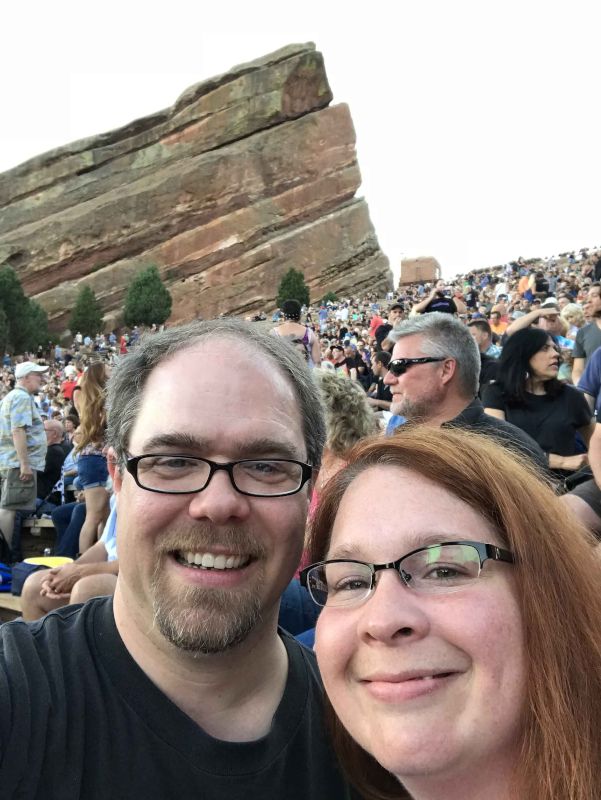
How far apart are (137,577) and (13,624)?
0.28 m

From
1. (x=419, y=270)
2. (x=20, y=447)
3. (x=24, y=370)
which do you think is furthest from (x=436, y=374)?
(x=419, y=270)

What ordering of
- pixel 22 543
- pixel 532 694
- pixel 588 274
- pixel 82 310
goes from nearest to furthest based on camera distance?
pixel 532 694
pixel 22 543
pixel 588 274
pixel 82 310

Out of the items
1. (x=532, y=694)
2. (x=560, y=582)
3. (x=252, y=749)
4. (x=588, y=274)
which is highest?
(x=560, y=582)

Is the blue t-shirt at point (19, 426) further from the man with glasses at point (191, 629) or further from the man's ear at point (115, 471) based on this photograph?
the man with glasses at point (191, 629)

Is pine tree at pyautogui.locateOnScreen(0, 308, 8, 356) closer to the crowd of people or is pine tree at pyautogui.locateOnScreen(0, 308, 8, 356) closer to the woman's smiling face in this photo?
the crowd of people

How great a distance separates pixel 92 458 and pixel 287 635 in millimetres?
3675

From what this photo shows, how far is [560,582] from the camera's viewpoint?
134 cm

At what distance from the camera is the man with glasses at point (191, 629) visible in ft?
4.63

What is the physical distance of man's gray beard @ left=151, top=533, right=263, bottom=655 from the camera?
4.87 feet

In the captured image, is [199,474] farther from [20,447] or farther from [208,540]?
[20,447]

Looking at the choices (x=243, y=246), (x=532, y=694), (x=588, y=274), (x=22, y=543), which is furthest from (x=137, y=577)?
(x=243, y=246)

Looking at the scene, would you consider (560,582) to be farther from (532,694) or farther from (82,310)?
(82,310)

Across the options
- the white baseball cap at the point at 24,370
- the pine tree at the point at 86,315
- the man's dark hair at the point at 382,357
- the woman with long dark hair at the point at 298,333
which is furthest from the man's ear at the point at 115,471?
the pine tree at the point at 86,315

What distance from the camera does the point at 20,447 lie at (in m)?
7.05
